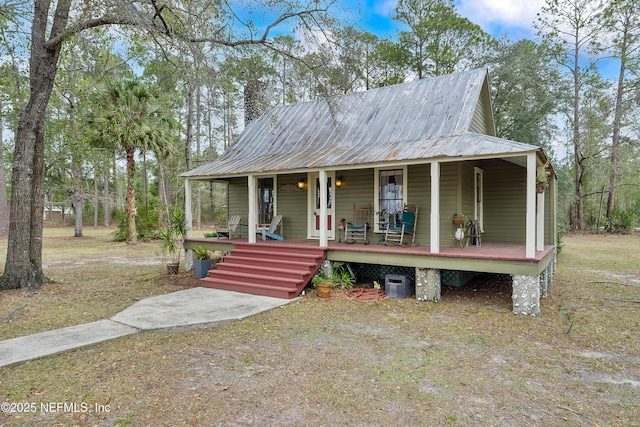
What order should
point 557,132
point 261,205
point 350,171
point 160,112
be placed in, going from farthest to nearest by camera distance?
1. point 557,132
2. point 160,112
3. point 261,205
4. point 350,171

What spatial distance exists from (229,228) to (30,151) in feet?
16.2

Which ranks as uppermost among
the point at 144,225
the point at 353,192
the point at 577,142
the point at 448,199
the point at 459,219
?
the point at 577,142

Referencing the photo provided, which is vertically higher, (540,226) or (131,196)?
(131,196)

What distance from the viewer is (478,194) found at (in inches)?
379

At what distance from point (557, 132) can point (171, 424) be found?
84.5 ft

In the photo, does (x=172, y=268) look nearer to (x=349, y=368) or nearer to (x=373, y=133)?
(x=373, y=133)

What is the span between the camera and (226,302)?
674cm

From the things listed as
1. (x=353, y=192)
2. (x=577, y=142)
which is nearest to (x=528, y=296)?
(x=353, y=192)

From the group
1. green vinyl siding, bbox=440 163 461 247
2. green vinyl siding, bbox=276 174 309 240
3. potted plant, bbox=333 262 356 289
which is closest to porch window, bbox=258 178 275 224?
green vinyl siding, bbox=276 174 309 240

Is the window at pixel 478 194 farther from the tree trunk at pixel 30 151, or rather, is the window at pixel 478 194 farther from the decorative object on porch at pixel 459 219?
the tree trunk at pixel 30 151

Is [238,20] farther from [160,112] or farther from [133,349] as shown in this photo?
[160,112]

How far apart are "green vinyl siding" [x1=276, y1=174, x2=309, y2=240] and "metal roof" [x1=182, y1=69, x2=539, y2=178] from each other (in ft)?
2.70

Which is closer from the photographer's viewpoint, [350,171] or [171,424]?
[171,424]

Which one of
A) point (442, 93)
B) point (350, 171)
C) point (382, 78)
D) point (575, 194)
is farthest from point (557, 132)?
point (350, 171)
